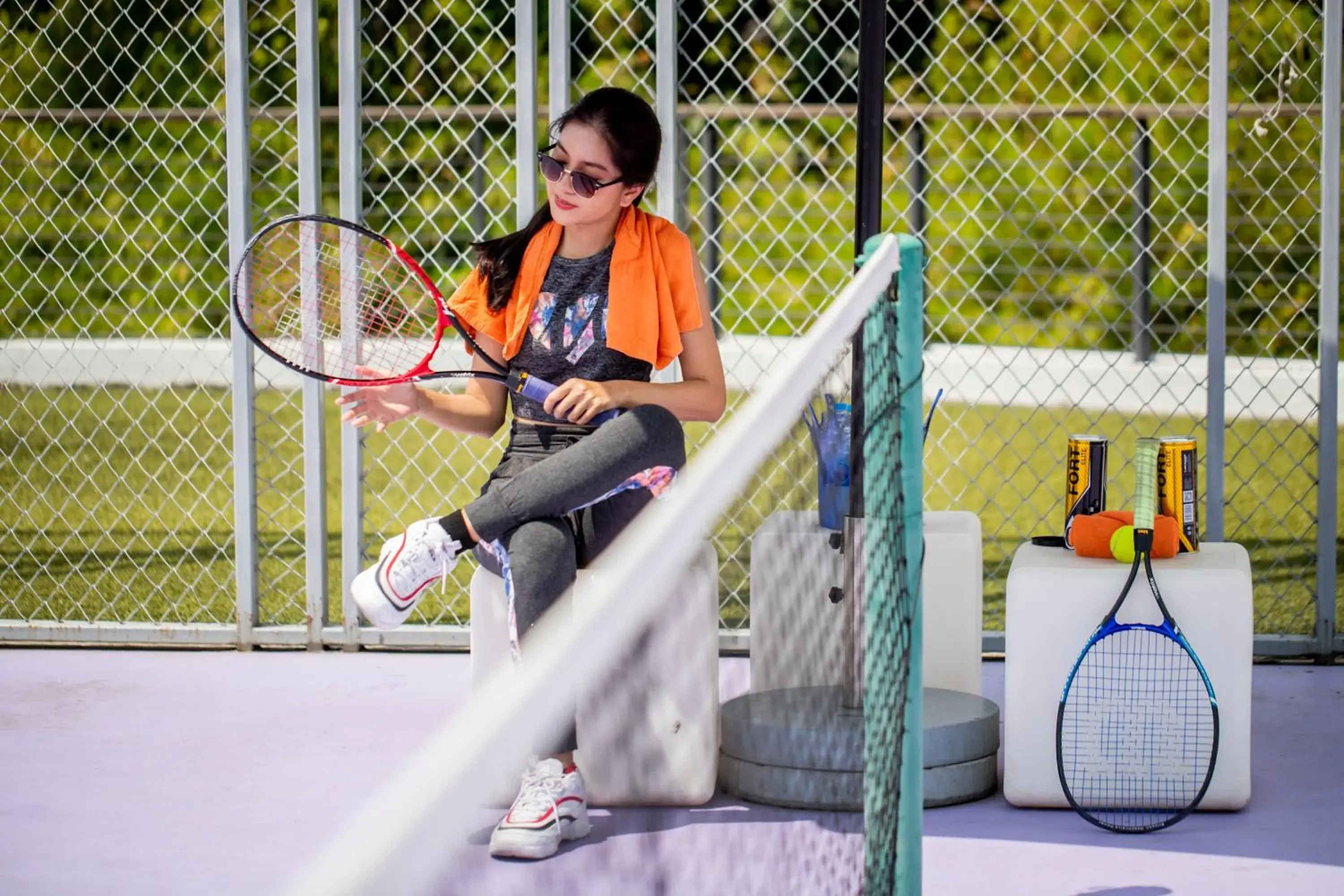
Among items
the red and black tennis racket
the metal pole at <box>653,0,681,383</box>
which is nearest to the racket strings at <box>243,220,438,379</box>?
the red and black tennis racket

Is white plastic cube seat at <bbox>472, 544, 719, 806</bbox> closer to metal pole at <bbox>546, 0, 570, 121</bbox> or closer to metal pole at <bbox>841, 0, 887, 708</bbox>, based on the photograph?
metal pole at <bbox>841, 0, 887, 708</bbox>

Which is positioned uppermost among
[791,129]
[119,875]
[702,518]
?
[791,129]

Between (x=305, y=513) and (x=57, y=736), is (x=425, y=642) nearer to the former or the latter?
(x=305, y=513)

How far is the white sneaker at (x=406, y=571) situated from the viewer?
9.95 feet

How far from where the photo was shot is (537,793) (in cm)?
289

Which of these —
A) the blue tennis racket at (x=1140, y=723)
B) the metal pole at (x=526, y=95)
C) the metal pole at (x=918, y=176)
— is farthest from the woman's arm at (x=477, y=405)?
the metal pole at (x=918, y=176)

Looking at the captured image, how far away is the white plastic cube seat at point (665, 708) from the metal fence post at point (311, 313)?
110cm

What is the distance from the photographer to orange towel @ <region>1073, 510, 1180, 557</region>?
3.13m

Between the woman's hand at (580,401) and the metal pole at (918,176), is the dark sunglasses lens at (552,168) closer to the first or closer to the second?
the woman's hand at (580,401)

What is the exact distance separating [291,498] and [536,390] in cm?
287

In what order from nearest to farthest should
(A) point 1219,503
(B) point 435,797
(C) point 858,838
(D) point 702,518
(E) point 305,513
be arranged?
1. (B) point 435,797
2. (D) point 702,518
3. (C) point 858,838
4. (A) point 1219,503
5. (E) point 305,513

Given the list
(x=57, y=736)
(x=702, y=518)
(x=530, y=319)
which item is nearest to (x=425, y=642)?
(x=57, y=736)

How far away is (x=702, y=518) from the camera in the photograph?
1.47 meters

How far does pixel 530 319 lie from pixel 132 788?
3.93 feet
